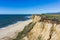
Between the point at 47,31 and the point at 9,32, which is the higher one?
the point at 47,31

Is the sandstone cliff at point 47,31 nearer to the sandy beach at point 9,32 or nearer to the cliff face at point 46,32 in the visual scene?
the cliff face at point 46,32

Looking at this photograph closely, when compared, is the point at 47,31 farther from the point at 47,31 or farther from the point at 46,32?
the point at 46,32

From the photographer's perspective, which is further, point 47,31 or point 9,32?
point 9,32

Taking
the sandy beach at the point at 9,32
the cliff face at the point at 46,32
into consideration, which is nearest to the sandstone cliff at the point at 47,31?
the cliff face at the point at 46,32

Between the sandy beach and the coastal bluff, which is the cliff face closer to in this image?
the coastal bluff

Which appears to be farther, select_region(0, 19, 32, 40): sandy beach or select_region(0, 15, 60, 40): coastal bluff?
select_region(0, 19, 32, 40): sandy beach

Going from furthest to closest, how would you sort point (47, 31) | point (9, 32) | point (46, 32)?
point (9, 32) → point (46, 32) → point (47, 31)

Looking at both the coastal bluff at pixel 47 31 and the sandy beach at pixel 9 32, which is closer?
the coastal bluff at pixel 47 31

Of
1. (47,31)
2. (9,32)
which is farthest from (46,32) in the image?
(9,32)

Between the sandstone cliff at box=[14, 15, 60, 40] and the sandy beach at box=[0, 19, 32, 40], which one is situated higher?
the sandstone cliff at box=[14, 15, 60, 40]

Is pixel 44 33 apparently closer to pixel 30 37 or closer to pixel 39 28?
pixel 39 28

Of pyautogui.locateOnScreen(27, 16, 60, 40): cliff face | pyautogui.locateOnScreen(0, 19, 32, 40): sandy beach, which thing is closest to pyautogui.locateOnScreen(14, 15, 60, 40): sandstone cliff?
pyautogui.locateOnScreen(27, 16, 60, 40): cliff face
